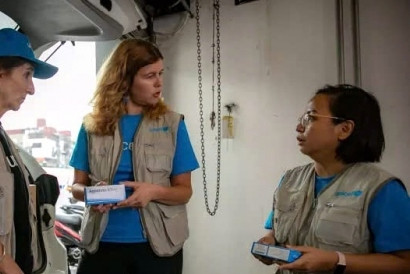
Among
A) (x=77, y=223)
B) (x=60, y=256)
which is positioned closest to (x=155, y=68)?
(x=60, y=256)

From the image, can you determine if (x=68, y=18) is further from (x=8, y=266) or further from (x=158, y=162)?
(x=8, y=266)

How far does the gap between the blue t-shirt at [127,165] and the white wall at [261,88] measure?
137cm

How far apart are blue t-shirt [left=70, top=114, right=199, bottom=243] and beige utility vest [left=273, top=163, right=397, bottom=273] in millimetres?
394

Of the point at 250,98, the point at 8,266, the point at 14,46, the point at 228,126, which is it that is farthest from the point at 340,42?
the point at 8,266

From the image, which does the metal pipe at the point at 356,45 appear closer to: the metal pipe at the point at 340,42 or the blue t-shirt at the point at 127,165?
the metal pipe at the point at 340,42

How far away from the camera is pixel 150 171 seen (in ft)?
4.66

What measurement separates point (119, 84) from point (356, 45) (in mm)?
1613

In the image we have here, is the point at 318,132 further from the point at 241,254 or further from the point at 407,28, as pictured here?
the point at 241,254

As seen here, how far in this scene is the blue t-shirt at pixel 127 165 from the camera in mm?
1377

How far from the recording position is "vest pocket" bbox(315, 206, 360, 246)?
3.74 feet

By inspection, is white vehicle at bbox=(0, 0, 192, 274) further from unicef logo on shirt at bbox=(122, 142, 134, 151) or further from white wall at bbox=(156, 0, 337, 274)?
white wall at bbox=(156, 0, 337, 274)

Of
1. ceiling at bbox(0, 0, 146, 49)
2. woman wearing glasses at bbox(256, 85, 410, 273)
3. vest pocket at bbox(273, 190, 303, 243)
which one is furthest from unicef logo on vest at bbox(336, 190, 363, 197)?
ceiling at bbox(0, 0, 146, 49)

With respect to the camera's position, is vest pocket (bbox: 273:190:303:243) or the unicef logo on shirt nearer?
vest pocket (bbox: 273:190:303:243)

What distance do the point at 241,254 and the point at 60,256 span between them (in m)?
1.57
